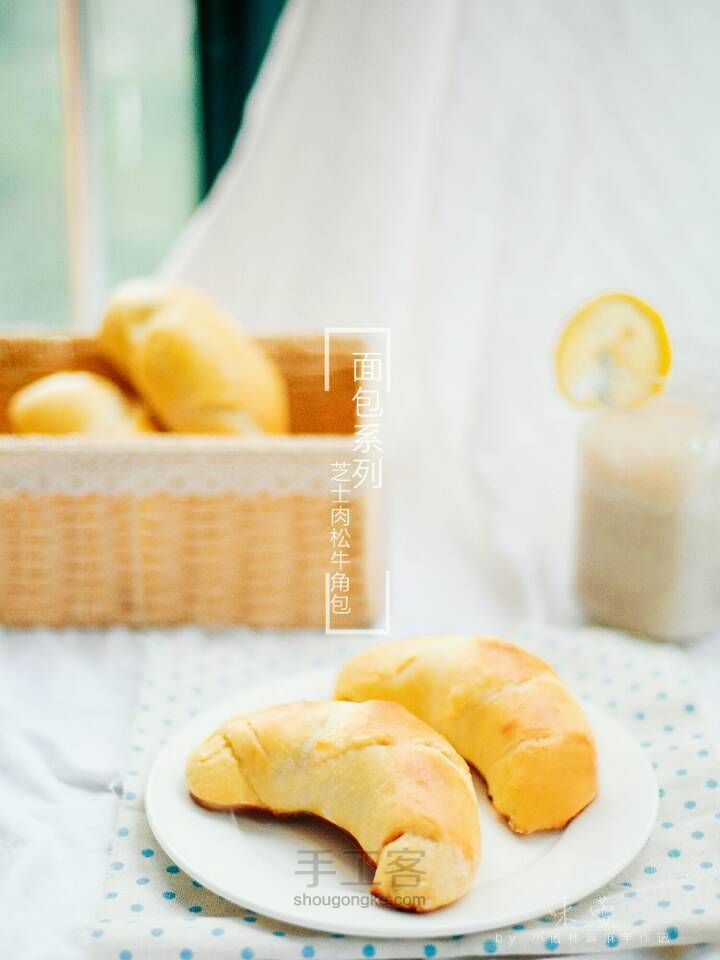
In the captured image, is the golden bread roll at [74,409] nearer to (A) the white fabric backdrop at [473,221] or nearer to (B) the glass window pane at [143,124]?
(A) the white fabric backdrop at [473,221]

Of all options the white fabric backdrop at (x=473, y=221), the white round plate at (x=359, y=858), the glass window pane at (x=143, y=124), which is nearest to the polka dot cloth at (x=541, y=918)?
the white round plate at (x=359, y=858)

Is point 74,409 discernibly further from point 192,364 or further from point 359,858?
point 359,858

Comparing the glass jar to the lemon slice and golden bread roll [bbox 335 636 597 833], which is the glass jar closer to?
the lemon slice

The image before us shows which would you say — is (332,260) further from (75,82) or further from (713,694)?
(713,694)

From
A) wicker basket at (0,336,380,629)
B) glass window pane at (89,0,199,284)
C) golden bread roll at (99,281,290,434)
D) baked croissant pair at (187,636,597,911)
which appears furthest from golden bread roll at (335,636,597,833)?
glass window pane at (89,0,199,284)

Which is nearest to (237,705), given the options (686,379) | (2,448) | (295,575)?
(295,575)
